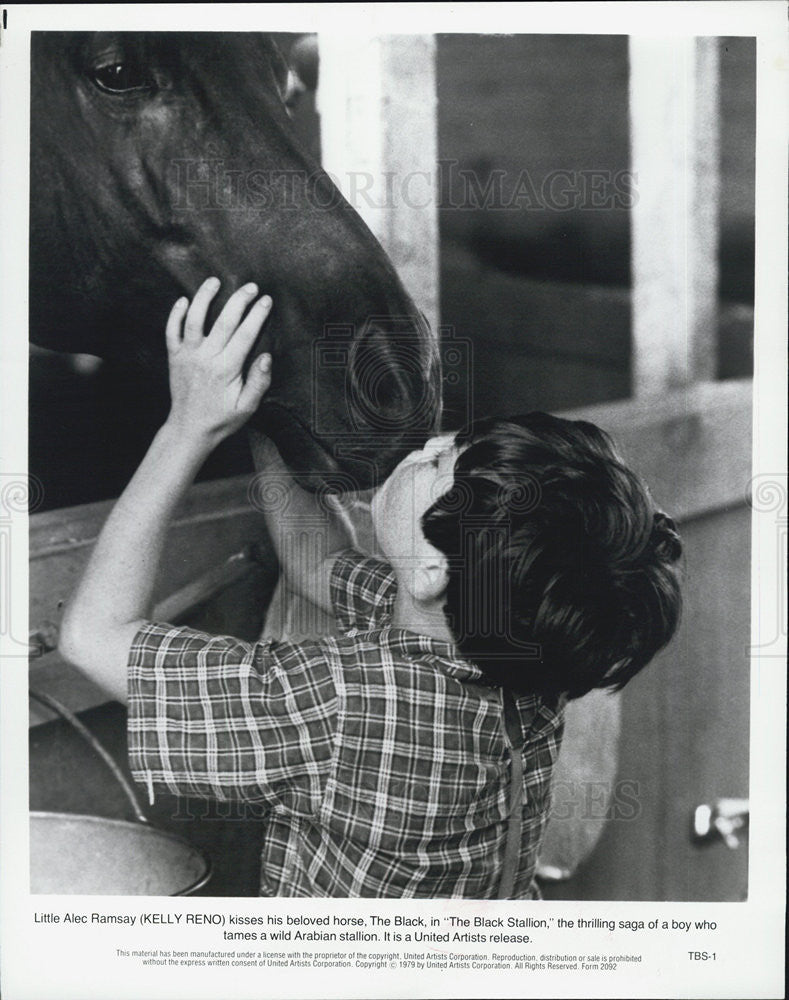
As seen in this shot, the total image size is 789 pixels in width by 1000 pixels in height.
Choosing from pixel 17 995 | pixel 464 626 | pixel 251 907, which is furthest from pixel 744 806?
pixel 17 995

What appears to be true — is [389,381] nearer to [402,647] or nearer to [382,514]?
[382,514]

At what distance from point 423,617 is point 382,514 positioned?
102mm

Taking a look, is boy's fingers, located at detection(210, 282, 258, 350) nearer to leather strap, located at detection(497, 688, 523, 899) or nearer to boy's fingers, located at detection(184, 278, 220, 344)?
boy's fingers, located at detection(184, 278, 220, 344)

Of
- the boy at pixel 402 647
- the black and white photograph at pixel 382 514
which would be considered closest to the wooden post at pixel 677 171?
the black and white photograph at pixel 382 514

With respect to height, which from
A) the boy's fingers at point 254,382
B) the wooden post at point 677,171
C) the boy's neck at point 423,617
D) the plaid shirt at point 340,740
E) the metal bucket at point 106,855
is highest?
the wooden post at point 677,171

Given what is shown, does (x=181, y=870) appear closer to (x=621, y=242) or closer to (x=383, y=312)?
(x=383, y=312)

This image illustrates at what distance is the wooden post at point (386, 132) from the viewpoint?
100cm

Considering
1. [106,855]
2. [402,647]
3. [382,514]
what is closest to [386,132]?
[382,514]

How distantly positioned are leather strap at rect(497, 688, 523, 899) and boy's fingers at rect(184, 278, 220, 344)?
412 millimetres

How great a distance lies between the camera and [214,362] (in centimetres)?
96

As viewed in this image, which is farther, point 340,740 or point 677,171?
point 677,171

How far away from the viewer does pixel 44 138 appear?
980 millimetres

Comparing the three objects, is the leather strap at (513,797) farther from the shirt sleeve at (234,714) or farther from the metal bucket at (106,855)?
the metal bucket at (106,855)

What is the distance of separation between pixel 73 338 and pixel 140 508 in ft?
0.59
